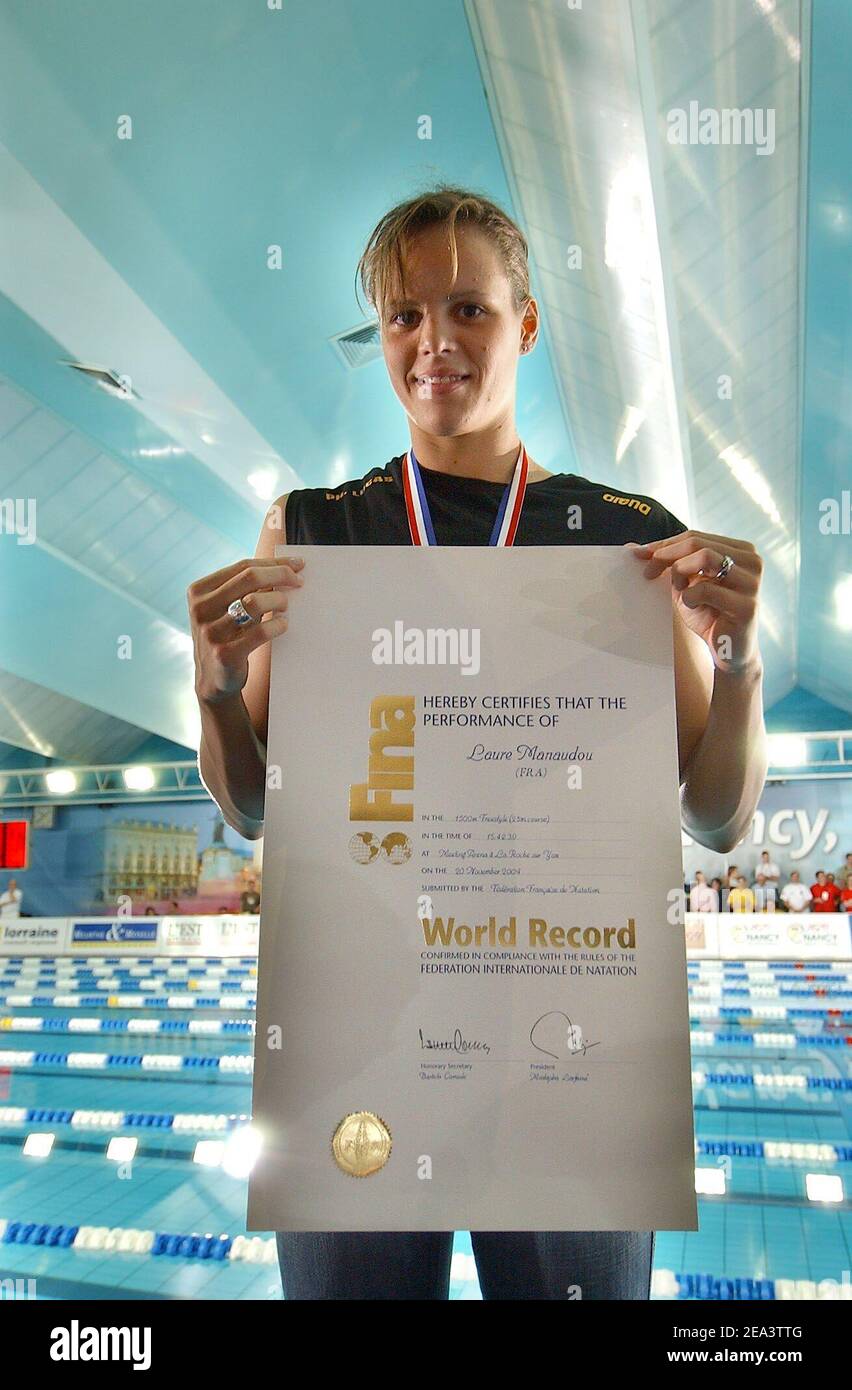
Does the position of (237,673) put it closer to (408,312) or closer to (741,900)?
(408,312)

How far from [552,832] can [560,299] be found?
210 inches

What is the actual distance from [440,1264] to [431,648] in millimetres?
671

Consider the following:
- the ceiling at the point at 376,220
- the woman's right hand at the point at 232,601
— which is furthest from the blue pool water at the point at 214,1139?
the ceiling at the point at 376,220

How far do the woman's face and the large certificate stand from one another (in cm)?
24

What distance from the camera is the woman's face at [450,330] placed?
1113 millimetres

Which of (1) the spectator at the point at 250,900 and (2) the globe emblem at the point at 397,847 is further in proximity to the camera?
(1) the spectator at the point at 250,900

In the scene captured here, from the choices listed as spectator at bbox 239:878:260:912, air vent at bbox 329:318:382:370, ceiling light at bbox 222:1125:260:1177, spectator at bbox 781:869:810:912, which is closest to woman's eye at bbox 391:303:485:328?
ceiling light at bbox 222:1125:260:1177

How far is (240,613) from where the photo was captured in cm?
100

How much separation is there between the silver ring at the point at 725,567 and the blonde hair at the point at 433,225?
0.43 metres

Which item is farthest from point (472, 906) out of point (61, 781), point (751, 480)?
point (61, 781)

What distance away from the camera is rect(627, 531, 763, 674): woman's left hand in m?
1.01

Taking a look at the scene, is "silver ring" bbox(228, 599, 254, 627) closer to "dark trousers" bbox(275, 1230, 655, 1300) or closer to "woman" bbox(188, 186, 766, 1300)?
"woman" bbox(188, 186, 766, 1300)
